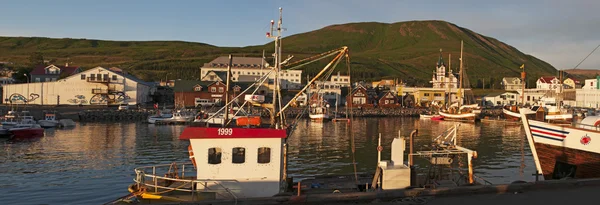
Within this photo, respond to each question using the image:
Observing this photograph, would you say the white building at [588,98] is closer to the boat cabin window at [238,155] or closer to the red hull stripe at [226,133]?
the red hull stripe at [226,133]

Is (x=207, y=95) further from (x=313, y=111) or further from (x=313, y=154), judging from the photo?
(x=313, y=154)

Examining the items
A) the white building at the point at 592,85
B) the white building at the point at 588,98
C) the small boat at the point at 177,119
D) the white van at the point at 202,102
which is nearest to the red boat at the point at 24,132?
the small boat at the point at 177,119

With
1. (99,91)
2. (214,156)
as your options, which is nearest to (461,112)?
(99,91)

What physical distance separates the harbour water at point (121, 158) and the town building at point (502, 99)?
7561cm

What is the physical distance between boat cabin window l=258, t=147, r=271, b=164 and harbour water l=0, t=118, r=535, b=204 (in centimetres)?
325

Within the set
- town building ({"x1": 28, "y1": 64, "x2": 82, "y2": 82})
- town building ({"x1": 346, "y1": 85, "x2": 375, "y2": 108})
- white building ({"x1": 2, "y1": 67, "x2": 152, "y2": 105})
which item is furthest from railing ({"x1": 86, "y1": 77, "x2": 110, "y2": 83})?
town building ({"x1": 346, "y1": 85, "x2": 375, "y2": 108})

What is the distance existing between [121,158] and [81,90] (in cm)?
6145

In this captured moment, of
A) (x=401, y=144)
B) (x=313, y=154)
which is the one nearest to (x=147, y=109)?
(x=313, y=154)

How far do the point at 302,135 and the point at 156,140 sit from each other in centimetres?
1705

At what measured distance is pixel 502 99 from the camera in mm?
130750

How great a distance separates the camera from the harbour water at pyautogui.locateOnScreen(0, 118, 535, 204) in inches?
1003

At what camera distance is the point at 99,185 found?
26516mm

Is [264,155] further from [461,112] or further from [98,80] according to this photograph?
[98,80]

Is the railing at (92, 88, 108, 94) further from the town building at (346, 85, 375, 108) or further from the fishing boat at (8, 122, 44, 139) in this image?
the town building at (346, 85, 375, 108)
